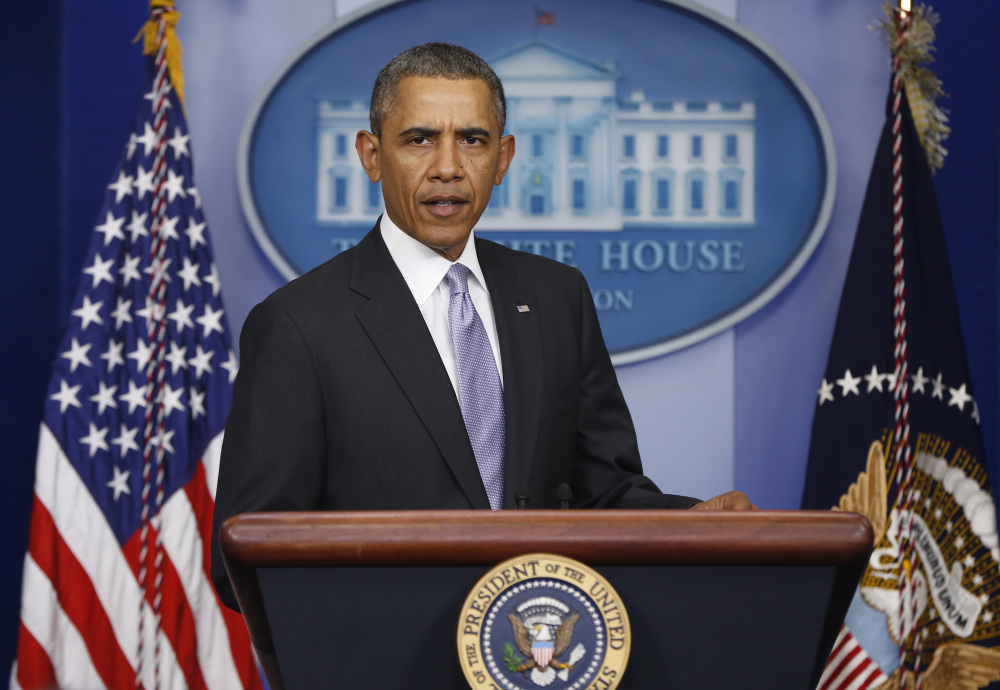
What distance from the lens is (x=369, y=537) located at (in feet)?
2.93

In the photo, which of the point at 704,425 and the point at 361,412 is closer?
the point at 361,412

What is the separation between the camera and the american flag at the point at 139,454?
2672 mm

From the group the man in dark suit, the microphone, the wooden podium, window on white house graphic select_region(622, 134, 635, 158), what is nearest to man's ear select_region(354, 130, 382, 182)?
the man in dark suit

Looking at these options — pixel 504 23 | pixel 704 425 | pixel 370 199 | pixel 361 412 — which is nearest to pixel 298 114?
pixel 370 199

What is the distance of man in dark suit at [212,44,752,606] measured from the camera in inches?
51.7

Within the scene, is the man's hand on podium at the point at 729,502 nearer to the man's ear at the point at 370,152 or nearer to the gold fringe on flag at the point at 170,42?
the man's ear at the point at 370,152

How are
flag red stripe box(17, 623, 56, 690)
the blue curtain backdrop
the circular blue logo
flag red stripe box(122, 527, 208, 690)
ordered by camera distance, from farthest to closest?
the circular blue logo → the blue curtain backdrop → flag red stripe box(122, 527, 208, 690) → flag red stripe box(17, 623, 56, 690)

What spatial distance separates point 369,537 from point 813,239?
2371 mm

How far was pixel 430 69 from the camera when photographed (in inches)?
55.7

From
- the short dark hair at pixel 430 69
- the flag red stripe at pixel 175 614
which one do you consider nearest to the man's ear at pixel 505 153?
the short dark hair at pixel 430 69

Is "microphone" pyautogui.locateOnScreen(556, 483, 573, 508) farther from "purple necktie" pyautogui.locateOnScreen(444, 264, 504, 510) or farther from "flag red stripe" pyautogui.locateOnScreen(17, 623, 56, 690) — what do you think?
"flag red stripe" pyautogui.locateOnScreen(17, 623, 56, 690)

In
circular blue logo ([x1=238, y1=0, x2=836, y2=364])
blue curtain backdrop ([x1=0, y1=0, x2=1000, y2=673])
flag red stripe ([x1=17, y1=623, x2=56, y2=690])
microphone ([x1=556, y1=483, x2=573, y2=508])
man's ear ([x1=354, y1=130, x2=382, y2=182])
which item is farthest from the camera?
circular blue logo ([x1=238, y1=0, x2=836, y2=364])

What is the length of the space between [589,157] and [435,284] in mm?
1643

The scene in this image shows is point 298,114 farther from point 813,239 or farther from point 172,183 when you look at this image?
point 813,239
